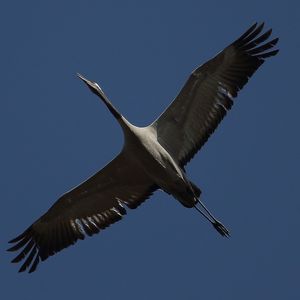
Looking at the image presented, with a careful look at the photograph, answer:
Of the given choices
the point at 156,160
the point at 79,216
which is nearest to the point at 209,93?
the point at 156,160

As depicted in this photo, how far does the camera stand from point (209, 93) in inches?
729

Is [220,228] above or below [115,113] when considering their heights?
below

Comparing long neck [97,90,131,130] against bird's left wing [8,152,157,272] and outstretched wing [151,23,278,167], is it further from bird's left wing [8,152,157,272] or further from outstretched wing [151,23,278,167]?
bird's left wing [8,152,157,272]

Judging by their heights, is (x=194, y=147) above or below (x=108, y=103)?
below

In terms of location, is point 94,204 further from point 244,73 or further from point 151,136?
point 244,73

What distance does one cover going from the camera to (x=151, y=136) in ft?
59.1

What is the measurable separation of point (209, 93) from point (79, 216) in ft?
13.4

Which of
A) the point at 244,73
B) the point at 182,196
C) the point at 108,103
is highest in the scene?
the point at 108,103

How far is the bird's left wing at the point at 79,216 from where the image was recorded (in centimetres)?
1898

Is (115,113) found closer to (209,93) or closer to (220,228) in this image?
(209,93)

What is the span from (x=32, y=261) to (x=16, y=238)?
640 millimetres

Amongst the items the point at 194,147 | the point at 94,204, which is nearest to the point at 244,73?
the point at 194,147

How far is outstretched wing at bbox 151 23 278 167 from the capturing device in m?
18.2

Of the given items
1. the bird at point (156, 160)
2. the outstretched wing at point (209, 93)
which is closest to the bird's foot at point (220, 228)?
the bird at point (156, 160)
